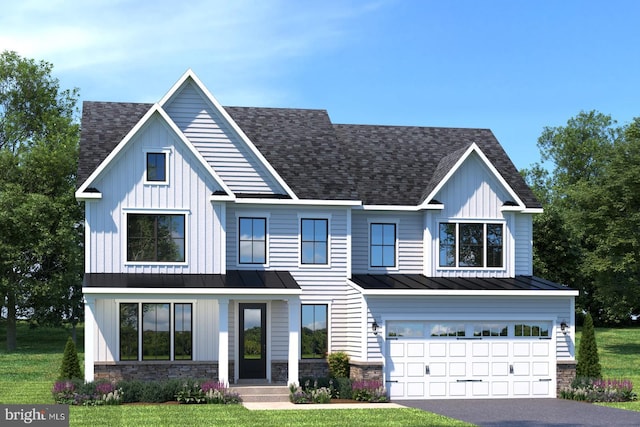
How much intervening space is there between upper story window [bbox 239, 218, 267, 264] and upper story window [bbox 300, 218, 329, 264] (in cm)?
126

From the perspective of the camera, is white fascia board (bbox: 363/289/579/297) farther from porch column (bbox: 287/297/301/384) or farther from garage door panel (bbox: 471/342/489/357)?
porch column (bbox: 287/297/301/384)

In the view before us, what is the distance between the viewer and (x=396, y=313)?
2945cm

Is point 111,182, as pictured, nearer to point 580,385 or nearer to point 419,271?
point 419,271

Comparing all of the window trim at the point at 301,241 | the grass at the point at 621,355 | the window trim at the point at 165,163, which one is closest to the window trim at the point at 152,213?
the window trim at the point at 165,163

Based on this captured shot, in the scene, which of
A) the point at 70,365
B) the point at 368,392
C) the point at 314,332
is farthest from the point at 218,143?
the point at 368,392

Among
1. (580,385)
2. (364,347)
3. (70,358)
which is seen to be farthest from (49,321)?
(580,385)

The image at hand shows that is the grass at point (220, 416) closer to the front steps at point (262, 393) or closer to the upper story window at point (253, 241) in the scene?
the front steps at point (262, 393)

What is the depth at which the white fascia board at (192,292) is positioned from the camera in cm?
2712

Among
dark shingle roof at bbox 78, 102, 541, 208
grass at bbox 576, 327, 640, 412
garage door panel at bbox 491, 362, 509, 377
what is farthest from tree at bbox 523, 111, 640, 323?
garage door panel at bbox 491, 362, 509, 377

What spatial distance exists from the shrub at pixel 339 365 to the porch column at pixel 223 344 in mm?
3844

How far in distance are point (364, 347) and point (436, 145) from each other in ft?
33.9

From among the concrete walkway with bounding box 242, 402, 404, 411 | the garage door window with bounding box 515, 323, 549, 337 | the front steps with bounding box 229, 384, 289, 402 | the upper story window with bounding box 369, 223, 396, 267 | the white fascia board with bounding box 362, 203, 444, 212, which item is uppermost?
the white fascia board with bounding box 362, 203, 444, 212

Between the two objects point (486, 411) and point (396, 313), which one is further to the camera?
point (396, 313)

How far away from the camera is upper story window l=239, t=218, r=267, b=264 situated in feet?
101
